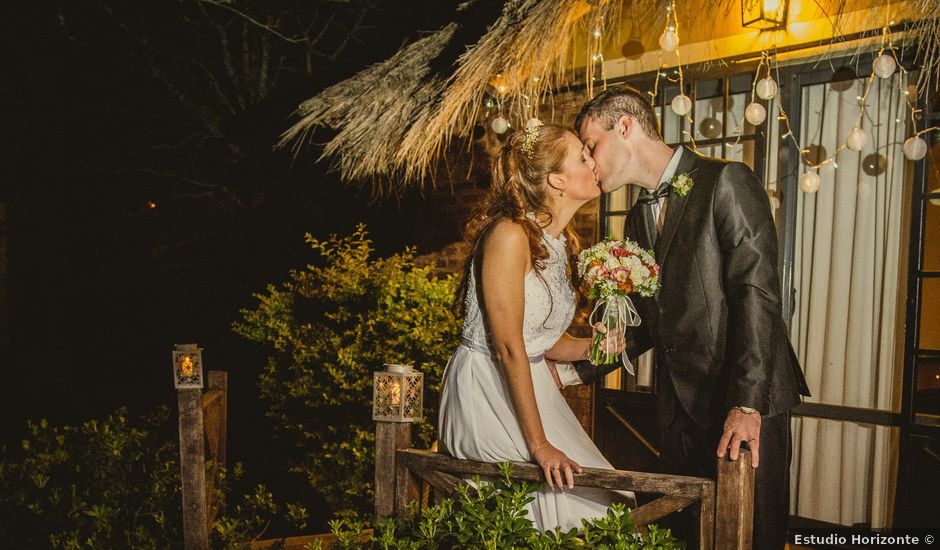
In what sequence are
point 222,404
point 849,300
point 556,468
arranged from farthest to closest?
point 222,404 < point 849,300 < point 556,468

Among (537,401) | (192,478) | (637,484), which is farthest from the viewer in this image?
(192,478)

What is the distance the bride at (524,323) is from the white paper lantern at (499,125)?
2161 mm

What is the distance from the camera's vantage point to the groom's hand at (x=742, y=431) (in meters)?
2.37

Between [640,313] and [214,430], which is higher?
[640,313]

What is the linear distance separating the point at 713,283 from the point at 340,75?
278 inches

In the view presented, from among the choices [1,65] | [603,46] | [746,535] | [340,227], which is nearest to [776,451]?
[746,535]

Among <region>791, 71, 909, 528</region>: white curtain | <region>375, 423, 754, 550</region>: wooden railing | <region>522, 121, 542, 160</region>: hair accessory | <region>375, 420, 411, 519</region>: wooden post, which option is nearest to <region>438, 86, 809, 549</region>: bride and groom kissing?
<region>522, 121, 542, 160</region>: hair accessory

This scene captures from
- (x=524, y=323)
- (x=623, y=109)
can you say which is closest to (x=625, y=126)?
(x=623, y=109)

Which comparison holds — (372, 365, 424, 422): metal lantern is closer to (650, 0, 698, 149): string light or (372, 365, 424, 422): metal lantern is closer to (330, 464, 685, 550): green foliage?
(330, 464, 685, 550): green foliage

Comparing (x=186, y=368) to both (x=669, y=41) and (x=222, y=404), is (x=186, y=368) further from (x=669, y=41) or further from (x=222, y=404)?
(x=669, y=41)

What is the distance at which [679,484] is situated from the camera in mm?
2260

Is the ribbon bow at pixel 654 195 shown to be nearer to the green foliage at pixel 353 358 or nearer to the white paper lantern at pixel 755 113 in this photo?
the white paper lantern at pixel 755 113

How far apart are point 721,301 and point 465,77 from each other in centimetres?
257

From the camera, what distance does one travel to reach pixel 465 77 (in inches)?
181
